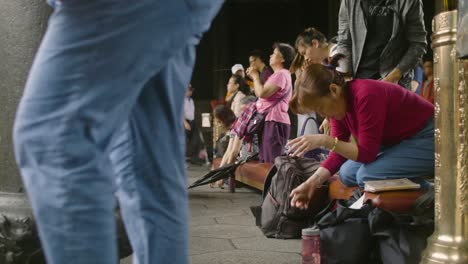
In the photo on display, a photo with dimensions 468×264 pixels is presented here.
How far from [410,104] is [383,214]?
0.70m

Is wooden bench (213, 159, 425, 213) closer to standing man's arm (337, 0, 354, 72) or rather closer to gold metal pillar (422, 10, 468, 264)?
gold metal pillar (422, 10, 468, 264)

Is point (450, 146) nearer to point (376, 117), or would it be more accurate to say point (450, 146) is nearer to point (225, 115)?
point (376, 117)

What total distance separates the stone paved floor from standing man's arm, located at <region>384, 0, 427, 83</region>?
117cm

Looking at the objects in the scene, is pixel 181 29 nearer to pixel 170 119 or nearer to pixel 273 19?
pixel 170 119

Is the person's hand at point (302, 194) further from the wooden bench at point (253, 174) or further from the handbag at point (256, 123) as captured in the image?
the handbag at point (256, 123)

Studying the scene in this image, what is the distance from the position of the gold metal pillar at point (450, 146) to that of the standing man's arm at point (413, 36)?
1.36 m

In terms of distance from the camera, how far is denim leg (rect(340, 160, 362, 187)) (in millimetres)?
2898

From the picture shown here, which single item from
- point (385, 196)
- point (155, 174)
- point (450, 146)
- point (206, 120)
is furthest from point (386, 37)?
point (206, 120)

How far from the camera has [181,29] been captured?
101cm

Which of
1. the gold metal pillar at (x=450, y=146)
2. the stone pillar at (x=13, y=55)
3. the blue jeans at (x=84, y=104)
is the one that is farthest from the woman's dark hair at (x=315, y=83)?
the blue jeans at (x=84, y=104)

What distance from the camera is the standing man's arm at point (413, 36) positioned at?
10.6ft

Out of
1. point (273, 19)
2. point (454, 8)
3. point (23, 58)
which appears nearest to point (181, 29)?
point (23, 58)

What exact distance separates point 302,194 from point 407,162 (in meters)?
0.50

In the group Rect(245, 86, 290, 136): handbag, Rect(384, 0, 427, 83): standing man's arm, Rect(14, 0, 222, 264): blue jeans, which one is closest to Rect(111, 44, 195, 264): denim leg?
Rect(14, 0, 222, 264): blue jeans
